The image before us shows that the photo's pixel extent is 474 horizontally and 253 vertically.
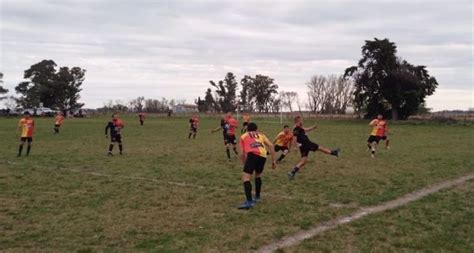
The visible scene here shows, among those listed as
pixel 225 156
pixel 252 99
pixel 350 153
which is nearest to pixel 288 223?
pixel 225 156

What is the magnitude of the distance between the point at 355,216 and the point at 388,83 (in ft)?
177

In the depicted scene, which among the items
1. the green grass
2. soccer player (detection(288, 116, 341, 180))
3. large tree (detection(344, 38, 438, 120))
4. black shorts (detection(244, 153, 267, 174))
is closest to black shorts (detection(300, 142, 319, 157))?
soccer player (detection(288, 116, 341, 180))

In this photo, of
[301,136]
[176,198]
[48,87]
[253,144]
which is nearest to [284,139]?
[301,136]

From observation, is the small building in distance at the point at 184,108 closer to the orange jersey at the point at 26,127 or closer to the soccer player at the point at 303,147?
the orange jersey at the point at 26,127

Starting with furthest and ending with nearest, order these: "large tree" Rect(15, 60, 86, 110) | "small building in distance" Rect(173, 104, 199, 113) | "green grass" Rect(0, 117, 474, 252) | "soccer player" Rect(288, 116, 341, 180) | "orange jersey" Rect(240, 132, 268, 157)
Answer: "small building in distance" Rect(173, 104, 199, 113) < "large tree" Rect(15, 60, 86, 110) < "soccer player" Rect(288, 116, 341, 180) < "orange jersey" Rect(240, 132, 268, 157) < "green grass" Rect(0, 117, 474, 252)

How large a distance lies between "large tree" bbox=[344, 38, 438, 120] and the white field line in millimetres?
47883

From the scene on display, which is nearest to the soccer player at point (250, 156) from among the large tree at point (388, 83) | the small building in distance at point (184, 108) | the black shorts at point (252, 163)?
the black shorts at point (252, 163)

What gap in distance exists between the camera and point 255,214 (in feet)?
28.0

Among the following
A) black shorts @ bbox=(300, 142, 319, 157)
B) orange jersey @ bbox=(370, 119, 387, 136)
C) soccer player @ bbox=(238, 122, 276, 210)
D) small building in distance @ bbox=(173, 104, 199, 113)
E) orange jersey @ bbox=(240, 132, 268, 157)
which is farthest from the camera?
small building in distance @ bbox=(173, 104, 199, 113)

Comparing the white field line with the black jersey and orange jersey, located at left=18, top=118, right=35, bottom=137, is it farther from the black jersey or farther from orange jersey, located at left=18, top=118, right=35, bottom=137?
orange jersey, located at left=18, top=118, right=35, bottom=137

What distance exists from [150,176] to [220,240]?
681 cm

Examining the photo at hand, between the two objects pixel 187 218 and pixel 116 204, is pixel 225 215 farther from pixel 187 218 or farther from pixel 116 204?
pixel 116 204

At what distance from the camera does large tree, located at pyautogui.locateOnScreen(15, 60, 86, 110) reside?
276ft

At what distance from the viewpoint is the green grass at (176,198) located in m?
6.98
